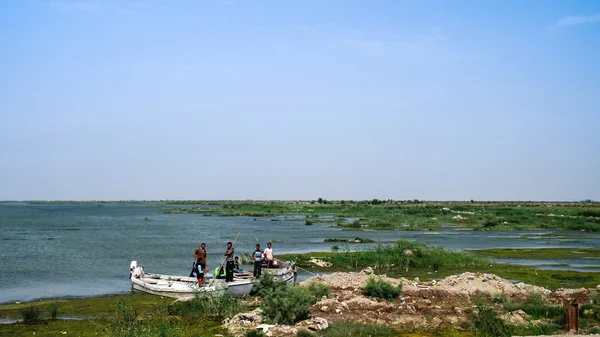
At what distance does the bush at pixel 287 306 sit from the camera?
1681cm

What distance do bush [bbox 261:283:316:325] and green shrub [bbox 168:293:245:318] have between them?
189 cm

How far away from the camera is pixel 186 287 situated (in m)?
22.8

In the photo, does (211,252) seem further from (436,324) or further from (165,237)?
(436,324)

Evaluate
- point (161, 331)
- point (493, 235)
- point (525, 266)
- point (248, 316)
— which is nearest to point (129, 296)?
point (248, 316)

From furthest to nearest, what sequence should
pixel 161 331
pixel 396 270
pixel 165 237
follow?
1. pixel 165 237
2. pixel 396 270
3. pixel 161 331

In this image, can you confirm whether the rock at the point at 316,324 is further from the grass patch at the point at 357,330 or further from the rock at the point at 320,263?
the rock at the point at 320,263

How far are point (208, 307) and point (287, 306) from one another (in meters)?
3.72

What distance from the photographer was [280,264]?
1030 inches

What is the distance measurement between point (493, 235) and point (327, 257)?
2914cm

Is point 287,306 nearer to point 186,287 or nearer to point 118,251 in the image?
point 186,287

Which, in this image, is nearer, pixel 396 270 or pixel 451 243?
pixel 396 270

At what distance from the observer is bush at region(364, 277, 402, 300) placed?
2016cm

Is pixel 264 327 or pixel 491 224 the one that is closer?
pixel 264 327

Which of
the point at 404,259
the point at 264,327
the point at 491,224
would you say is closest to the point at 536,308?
the point at 264,327
